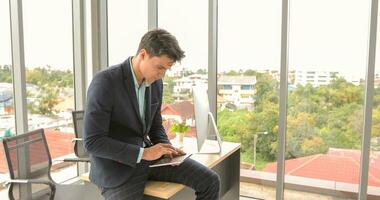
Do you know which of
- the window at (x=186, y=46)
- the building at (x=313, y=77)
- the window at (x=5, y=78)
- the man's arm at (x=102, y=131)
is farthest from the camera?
the window at (x=186, y=46)

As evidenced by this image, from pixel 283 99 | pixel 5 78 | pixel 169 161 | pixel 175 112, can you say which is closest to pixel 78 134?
pixel 5 78

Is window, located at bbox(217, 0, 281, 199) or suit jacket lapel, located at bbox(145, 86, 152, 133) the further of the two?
window, located at bbox(217, 0, 281, 199)

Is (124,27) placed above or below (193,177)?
above

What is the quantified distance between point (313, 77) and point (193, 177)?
68.8 inches

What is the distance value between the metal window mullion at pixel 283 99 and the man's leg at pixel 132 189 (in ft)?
5.85

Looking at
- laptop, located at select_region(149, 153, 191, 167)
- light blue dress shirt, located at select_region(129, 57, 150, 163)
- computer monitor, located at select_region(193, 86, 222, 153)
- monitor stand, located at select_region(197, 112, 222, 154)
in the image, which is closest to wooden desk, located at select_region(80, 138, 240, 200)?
monitor stand, located at select_region(197, 112, 222, 154)

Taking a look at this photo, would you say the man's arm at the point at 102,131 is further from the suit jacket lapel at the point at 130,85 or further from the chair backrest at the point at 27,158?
the chair backrest at the point at 27,158

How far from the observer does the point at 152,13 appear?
12.8 ft

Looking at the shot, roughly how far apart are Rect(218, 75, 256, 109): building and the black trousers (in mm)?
1514

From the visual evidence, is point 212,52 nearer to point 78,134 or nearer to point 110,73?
point 78,134

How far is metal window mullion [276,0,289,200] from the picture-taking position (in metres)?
3.24

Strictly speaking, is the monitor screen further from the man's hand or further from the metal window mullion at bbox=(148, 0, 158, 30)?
the metal window mullion at bbox=(148, 0, 158, 30)

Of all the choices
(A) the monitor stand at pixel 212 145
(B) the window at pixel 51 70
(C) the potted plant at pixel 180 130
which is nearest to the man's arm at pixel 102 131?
(A) the monitor stand at pixel 212 145

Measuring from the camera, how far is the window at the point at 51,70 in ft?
10.9
